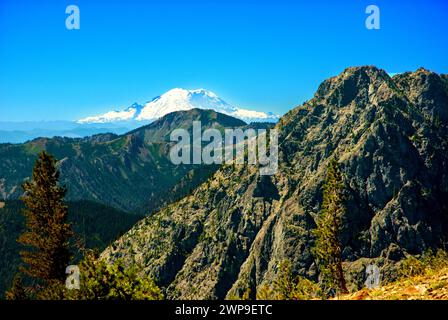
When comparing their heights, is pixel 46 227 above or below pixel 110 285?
above

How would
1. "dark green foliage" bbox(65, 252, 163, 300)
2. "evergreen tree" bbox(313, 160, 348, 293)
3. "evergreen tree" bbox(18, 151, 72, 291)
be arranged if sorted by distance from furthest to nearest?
1. "evergreen tree" bbox(313, 160, 348, 293)
2. "evergreen tree" bbox(18, 151, 72, 291)
3. "dark green foliage" bbox(65, 252, 163, 300)

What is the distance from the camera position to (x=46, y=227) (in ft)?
184

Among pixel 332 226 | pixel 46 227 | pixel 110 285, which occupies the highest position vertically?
pixel 46 227

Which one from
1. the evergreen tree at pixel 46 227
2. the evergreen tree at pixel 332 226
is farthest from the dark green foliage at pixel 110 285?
the evergreen tree at pixel 332 226

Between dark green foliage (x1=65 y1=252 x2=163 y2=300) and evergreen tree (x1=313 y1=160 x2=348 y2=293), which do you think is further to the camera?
evergreen tree (x1=313 y1=160 x2=348 y2=293)

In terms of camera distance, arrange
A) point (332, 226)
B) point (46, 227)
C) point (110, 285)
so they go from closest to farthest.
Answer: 1. point (110, 285)
2. point (46, 227)
3. point (332, 226)

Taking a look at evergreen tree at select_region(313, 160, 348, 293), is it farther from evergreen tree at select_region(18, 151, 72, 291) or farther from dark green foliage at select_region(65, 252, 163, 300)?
evergreen tree at select_region(18, 151, 72, 291)

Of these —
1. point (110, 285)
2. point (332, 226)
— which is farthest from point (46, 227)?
point (332, 226)

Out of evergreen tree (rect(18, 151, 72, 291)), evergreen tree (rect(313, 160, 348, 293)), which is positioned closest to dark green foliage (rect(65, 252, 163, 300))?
evergreen tree (rect(18, 151, 72, 291))

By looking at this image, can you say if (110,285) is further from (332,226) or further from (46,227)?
(332,226)

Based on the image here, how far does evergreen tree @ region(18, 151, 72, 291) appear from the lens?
181 feet

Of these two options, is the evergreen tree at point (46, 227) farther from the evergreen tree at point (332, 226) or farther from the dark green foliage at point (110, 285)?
the evergreen tree at point (332, 226)
